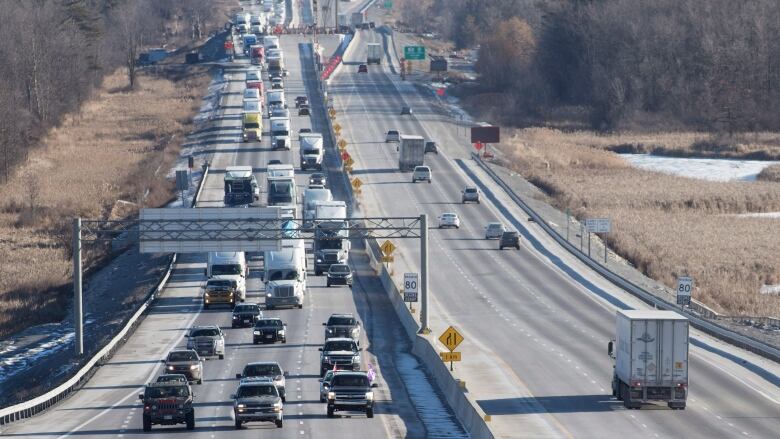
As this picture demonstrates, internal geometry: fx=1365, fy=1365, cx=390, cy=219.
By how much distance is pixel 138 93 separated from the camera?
17262cm

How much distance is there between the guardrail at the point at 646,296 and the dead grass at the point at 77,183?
88.3ft

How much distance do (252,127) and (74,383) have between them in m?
79.3

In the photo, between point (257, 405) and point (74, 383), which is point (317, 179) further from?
point (257, 405)

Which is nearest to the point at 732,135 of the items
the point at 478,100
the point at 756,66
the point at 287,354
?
the point at 756,66

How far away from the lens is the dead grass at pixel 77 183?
7512 cm

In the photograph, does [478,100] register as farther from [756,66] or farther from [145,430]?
[145,430]

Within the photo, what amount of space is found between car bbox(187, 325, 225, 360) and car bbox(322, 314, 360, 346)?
4.28m

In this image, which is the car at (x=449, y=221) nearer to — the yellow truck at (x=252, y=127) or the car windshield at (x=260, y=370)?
the yellow truck at (x=252, y=127)

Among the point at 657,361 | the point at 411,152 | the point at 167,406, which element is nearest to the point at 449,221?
the point at 411,152

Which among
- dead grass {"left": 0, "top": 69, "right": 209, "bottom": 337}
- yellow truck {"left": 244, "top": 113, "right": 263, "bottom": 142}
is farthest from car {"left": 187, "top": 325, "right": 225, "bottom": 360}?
yellow truck {"left": 244, "top": 113, "right": 263, "bottom": 142}

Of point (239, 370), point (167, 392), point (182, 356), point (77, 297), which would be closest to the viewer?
point (167, 392)

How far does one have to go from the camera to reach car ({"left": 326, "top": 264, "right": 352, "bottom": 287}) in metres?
71.2

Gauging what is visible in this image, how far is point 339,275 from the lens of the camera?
71125 mm

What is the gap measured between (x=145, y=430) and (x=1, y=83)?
99026mm
